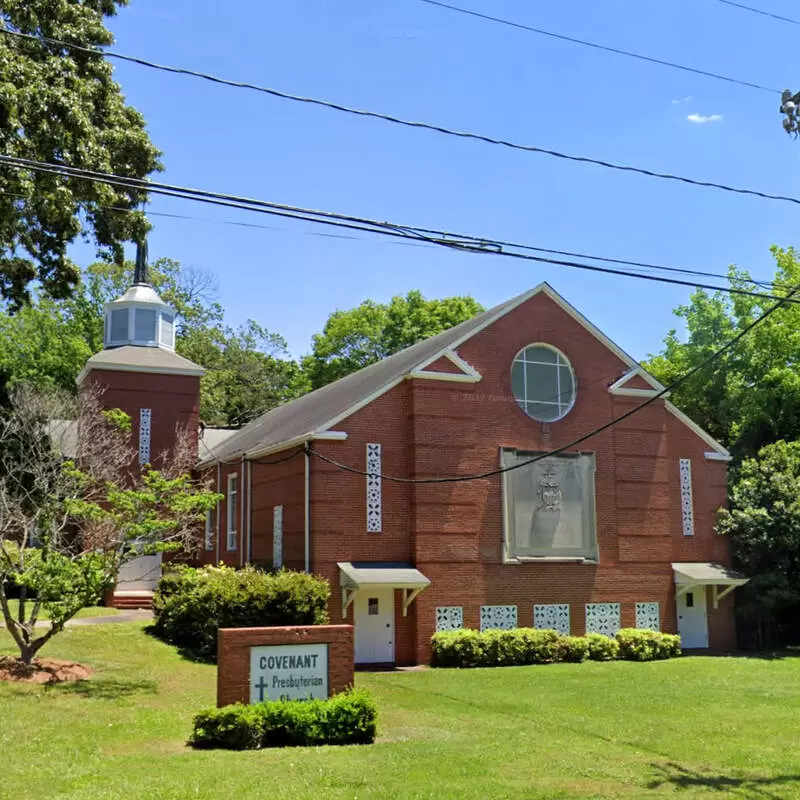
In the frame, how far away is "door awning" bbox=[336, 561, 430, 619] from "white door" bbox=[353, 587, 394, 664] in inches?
18.5

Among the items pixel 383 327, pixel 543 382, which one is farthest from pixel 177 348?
pixel 543 382

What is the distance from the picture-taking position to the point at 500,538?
87.7ft

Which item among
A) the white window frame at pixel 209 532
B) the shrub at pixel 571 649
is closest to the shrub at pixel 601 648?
the shrub at pixel 571 649

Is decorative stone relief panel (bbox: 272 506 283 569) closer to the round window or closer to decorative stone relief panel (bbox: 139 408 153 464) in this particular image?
the round window

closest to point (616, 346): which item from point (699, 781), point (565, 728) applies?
point (565, 728)

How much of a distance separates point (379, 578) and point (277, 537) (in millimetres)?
4602

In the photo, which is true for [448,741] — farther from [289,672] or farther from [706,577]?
[706,577]

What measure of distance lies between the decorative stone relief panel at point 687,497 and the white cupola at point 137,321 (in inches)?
810

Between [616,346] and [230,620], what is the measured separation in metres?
14.6

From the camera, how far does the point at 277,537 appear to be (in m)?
27.8

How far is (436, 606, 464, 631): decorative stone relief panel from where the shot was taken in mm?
25672

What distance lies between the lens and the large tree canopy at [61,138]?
17203 mm

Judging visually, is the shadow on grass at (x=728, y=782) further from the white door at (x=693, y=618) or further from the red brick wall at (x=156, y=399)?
the red brick wall at (x=156, y=399)

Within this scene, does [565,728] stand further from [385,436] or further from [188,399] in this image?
[188,399]
